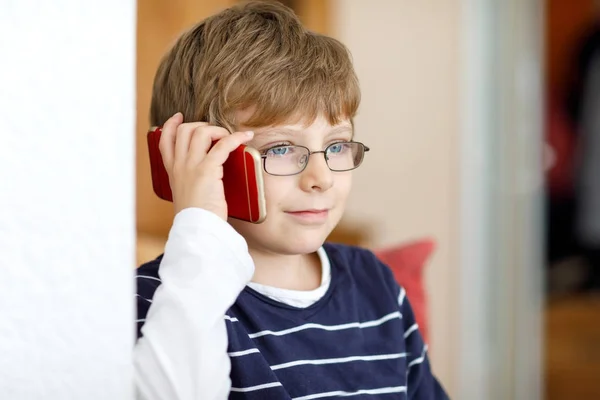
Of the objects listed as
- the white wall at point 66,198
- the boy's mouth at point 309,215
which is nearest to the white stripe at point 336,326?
the boy's mouth at point 309,215

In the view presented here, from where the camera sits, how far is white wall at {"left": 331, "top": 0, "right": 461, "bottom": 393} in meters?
2.45

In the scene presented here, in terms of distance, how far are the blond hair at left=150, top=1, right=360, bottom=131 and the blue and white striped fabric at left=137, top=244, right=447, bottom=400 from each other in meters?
0.18

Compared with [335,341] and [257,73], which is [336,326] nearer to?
[335,341]

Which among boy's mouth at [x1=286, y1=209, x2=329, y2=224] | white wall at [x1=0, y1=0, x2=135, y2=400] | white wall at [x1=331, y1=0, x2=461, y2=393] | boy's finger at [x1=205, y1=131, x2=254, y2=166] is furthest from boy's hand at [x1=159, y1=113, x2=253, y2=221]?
white wall at [x1=331, y1=0, x2=461, y2=393]

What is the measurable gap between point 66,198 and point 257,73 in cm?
36

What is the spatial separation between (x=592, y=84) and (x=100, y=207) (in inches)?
120

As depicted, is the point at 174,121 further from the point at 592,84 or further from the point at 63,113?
the point at 592,84

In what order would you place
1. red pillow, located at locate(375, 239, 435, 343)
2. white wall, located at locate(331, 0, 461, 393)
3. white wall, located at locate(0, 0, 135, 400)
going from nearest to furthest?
white wall, located at locate(0, 0, 135, 400), red pillow, located at locate(375, 239, 435, 343), white wall, located at locate(331, 0, 461, 393)

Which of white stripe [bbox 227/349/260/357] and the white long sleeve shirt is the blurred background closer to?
white stripe [bbox 227/349/260/357]

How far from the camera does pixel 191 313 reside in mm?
633

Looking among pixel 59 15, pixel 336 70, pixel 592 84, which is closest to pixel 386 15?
pixel 592 84

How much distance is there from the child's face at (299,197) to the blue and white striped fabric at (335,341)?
0.23 ft

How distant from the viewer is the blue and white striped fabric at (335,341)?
0.80 metres

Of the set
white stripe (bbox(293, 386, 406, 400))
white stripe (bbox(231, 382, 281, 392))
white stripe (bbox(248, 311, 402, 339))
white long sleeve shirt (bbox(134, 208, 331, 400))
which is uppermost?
white long sleeve shirt (bbox(134, 208, 331, 400))
